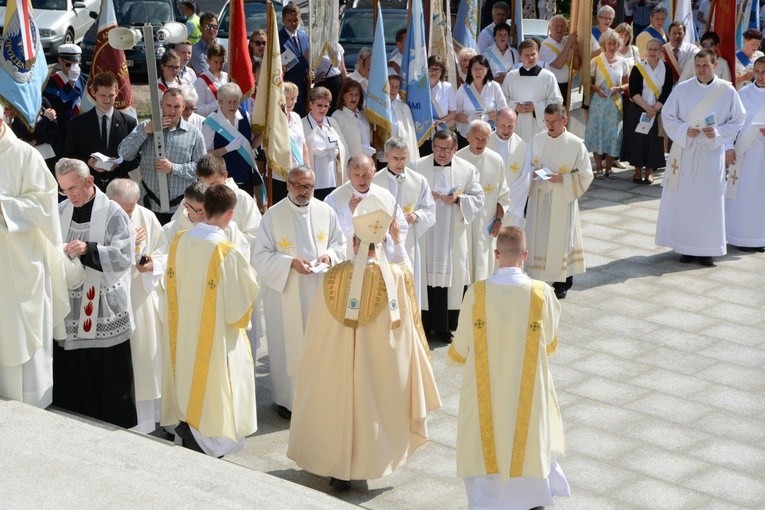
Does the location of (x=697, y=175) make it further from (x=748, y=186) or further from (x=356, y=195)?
(x=356, y=195)

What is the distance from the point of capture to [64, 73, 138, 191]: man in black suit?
9.65 metres

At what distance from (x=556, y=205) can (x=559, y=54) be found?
4.02m

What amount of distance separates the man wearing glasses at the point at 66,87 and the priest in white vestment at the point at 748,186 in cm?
626

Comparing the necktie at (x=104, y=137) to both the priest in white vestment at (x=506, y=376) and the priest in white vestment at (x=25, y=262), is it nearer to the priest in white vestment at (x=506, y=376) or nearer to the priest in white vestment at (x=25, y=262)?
the priest in white vestment at (x=25, y=262)

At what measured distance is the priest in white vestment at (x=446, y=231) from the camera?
9.75m

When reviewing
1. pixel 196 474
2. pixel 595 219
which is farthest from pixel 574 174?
pixel 196 474

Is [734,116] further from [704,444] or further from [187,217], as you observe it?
[187,217]

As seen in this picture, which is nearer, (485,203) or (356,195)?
(356,195)

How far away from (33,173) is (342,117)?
4.67 meters

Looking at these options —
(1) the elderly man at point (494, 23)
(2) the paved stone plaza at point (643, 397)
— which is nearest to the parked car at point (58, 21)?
(1) the elderly man at point (494, 23)

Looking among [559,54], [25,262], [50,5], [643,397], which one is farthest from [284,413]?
[50,5]

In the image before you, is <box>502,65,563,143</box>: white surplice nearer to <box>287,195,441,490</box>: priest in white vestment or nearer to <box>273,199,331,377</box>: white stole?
<box>273,199,331,377</box>: white stole

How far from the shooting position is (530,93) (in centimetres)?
1312

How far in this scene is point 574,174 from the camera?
10.7m
